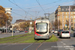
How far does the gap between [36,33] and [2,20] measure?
154 ft

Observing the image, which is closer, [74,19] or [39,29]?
[39,29]

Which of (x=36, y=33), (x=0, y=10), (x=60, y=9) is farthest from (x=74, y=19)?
(x=36, y=33)

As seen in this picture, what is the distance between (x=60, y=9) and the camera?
115 meters

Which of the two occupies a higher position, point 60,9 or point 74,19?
point 60,9

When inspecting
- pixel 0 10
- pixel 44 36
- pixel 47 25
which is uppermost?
pixel 0 10

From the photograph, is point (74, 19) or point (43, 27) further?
point (74, 19)

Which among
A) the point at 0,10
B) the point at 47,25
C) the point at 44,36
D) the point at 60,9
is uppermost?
the point at 60,9

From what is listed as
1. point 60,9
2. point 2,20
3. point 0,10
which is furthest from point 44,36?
point 60,9

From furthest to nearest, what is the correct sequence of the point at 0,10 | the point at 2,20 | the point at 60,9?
the point at 60,9
the point at 2,20
the point at 0,10

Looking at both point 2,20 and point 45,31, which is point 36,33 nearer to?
point 45,31

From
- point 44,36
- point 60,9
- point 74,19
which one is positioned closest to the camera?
point 44,36

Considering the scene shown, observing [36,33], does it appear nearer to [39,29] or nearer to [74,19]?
[39,29]

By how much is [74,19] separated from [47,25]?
84.0 m

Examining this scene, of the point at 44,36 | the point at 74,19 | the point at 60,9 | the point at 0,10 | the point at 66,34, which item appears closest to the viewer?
the point at 44,36
